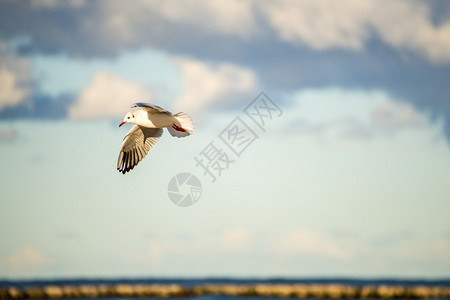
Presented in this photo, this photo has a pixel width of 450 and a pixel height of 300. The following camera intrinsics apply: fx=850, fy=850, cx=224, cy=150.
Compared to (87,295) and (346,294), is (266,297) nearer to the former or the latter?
(346,294)

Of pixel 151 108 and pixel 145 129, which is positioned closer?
pixel 151 108

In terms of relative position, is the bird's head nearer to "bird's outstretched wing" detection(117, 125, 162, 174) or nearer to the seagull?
the seagull

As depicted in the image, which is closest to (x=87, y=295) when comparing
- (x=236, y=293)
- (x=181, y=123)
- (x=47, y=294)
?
(x=47, y=294)

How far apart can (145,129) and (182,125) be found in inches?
83.8

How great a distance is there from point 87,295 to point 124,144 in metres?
8.92

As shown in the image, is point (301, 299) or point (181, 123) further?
point (301, 299)

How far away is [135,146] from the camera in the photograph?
89.2 ft

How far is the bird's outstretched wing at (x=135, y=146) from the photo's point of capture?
27000 mm

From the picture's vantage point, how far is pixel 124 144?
89.0ft

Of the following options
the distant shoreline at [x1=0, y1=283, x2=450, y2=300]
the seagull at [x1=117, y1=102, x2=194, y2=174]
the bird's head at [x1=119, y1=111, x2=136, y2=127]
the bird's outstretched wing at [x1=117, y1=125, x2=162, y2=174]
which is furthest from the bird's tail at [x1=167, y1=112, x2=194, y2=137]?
the distant shoreline at [x1=0, y1=283, x2=450, y2=300]

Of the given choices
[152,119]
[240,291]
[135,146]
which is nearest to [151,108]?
[152,119]

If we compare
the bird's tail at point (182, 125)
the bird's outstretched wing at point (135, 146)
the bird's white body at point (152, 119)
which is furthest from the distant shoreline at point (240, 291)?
the bird's white body at point (152, 119)

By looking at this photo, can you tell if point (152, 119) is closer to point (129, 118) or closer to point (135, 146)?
point (129, 118)

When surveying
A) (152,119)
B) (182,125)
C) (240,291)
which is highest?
(152,119)
